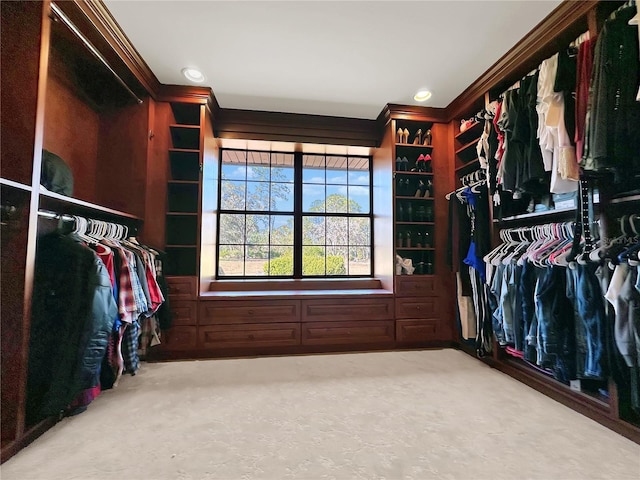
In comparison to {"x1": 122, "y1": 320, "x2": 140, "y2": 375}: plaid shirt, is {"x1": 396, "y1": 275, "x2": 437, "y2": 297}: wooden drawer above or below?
above

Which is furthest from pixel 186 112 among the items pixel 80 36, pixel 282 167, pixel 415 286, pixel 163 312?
pixel 415 286

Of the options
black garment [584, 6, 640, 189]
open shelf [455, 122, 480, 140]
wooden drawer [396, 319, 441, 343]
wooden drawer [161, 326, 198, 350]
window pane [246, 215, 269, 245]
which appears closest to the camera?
black garment [584, 6, 640, 189]

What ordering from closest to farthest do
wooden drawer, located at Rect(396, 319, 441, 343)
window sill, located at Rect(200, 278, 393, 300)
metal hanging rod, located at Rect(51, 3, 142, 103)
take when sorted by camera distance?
metal hanging rod, located at Rect(51, 3, 142, 103), wooden drawer, located at Rect(396, 319, 441, 343), window sill, located at Rect(200, 278, 393, 300)

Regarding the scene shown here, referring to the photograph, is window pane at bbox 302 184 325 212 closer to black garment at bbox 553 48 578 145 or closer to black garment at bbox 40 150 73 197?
black garment at bbox 40 150 73 197

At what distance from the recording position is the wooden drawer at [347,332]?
2648 mm

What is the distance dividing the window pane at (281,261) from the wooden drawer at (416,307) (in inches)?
52.1

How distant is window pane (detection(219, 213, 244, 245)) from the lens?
3270 millimetres

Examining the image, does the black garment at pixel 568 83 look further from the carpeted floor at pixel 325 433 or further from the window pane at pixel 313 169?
the window pane at pixel 313 169

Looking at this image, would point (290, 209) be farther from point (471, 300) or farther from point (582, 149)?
point (582, 149)

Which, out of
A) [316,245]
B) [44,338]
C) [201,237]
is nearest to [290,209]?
[316,245]

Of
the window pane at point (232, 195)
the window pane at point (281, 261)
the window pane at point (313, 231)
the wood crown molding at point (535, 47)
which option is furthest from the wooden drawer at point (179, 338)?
the wood crown molding at point (535, 47)

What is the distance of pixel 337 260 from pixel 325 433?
2.16 meters

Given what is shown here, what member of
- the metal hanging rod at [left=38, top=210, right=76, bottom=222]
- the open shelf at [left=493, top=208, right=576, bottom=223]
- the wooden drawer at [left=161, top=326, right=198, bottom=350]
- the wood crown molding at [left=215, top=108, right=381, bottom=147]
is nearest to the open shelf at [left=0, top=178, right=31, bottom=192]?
the metal hanging rod at [left=38, top=210, right=76, bottom=222]

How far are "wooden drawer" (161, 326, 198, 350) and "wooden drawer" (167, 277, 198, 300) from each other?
0.27m
